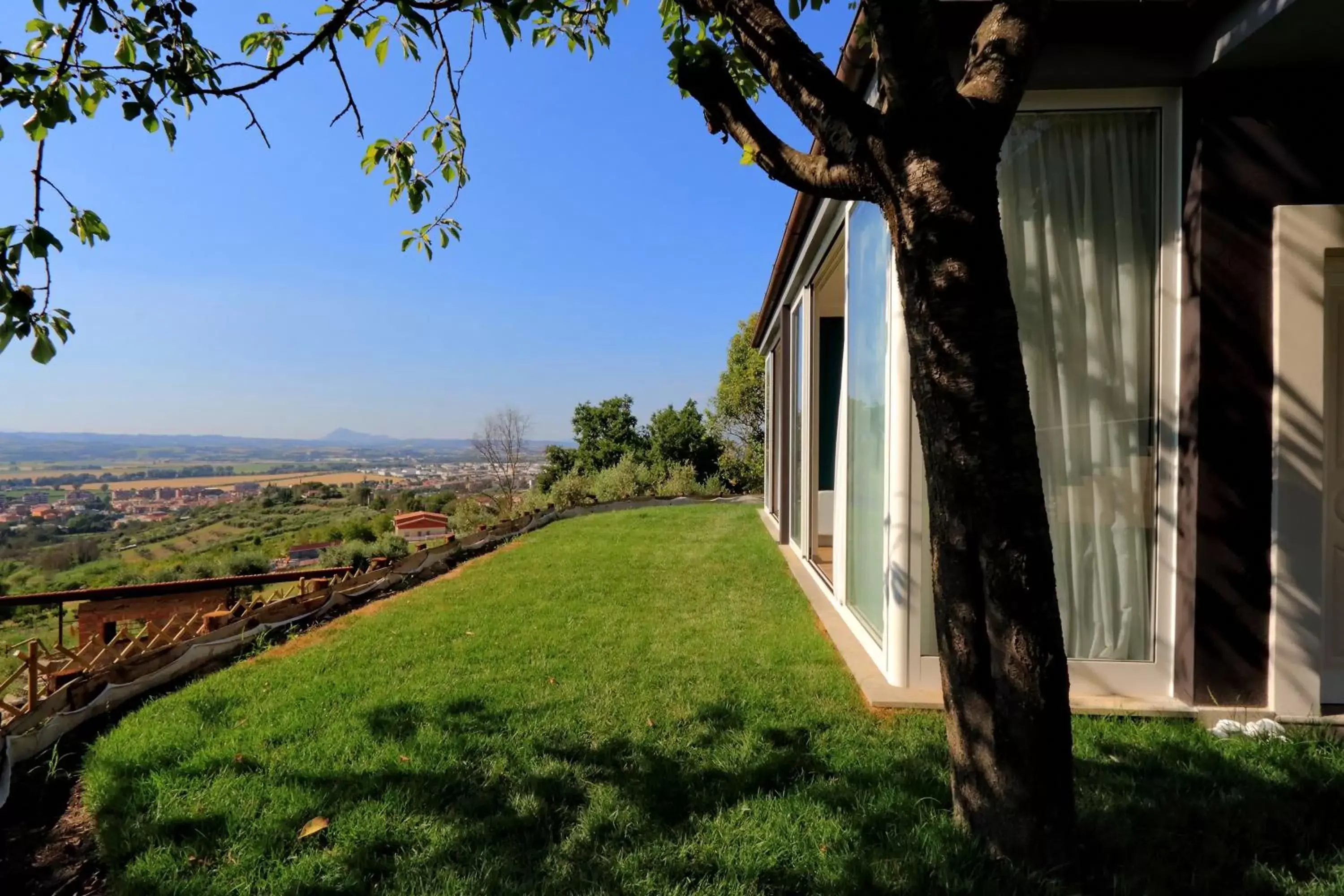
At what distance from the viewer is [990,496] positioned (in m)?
1.85

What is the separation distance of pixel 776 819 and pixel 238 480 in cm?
2815

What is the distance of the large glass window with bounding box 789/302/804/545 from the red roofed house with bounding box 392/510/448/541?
7040mm

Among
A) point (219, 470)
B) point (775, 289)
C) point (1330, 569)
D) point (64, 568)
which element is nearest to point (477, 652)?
point (1330, 569)

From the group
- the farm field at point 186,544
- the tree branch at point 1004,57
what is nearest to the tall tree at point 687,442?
the farm field at point 186,544

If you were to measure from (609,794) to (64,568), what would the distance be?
14701 millimetres

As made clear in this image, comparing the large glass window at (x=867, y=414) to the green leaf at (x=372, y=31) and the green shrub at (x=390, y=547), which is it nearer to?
the green leaf at (x=372, y=31)

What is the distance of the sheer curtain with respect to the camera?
3.33m

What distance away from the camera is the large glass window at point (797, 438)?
7.47 meters

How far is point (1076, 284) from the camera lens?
3.37m

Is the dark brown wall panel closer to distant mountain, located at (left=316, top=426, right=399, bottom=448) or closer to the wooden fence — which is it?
the wooden fence

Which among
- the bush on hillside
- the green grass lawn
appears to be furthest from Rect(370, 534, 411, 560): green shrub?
the green grass lawn

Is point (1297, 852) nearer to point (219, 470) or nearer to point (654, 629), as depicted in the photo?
point (654, 629)

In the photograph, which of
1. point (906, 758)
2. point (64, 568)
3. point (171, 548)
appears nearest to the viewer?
point (906, 758)

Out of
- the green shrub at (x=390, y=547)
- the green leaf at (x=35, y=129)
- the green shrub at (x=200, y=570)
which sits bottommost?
the green shrub at (x=200, y=570)
